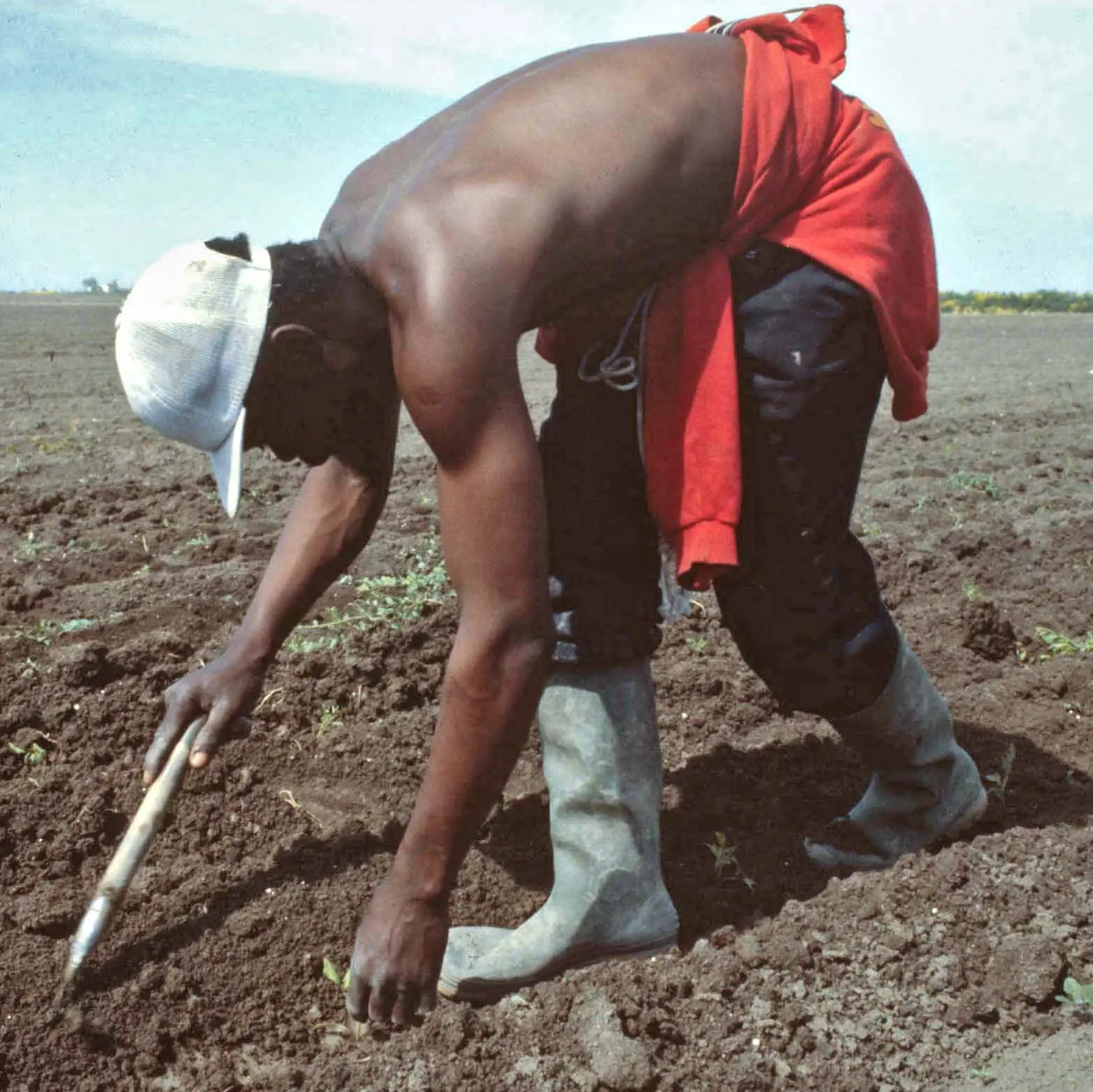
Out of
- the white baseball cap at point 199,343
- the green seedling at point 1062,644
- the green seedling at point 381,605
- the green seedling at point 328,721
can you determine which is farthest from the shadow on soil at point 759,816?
the white baseball cap at point 199,343

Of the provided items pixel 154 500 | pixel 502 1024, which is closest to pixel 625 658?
pixel 502 1024

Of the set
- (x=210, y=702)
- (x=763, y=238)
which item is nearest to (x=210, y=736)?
(x=210, y=702)

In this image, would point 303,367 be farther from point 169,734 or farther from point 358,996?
point 358,996

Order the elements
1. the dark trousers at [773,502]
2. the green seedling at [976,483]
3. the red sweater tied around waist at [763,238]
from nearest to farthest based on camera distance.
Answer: the red sweater tied around waist at [763,238]
the dark trousers at [773,502]
the green seedling at [976,483]

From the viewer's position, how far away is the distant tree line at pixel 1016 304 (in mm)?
39375

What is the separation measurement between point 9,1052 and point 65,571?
279 cm

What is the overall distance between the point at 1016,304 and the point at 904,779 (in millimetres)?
43875

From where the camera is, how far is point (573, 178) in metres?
1.99

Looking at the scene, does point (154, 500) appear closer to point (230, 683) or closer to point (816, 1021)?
point (230, 683)

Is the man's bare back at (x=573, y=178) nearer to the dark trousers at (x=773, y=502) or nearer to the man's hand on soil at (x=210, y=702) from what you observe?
the dark trousers at (x=773, y=502)

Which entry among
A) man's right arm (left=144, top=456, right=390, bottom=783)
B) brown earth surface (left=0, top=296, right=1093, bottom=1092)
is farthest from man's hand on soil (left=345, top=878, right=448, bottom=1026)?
man's right arm (left=144, top=456, right=390, bottom=783)

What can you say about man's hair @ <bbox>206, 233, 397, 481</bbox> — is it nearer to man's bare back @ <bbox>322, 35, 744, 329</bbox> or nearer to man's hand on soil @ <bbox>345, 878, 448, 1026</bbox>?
man's bare back @ <bbox>322, 35, 744, 329</bbox>

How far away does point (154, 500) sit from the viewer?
20.2 ft

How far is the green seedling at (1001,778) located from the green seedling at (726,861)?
2.15 ft
